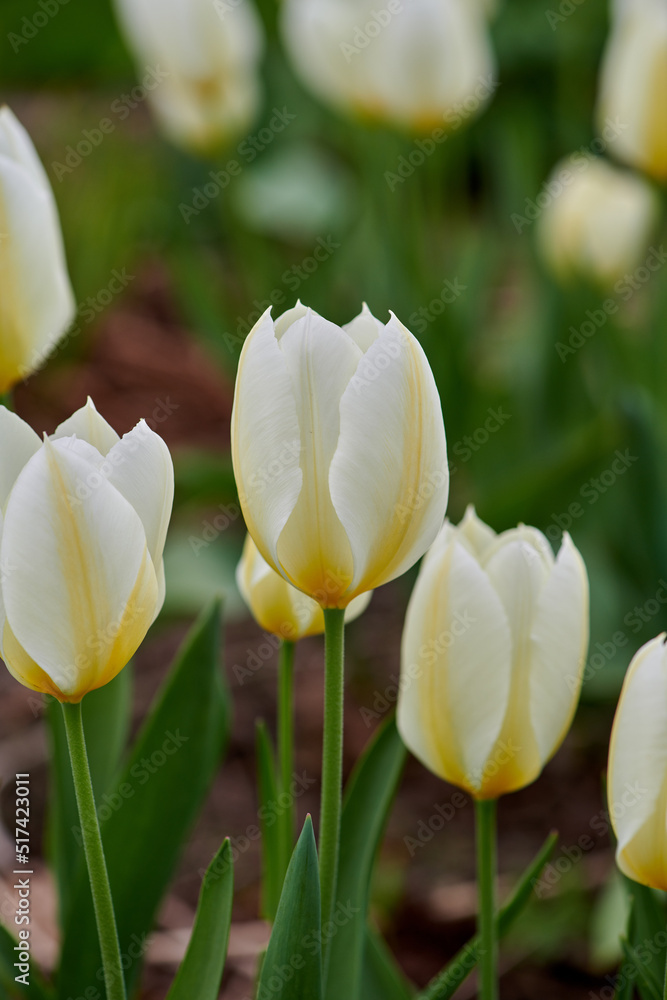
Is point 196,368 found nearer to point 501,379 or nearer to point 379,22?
point 501,379

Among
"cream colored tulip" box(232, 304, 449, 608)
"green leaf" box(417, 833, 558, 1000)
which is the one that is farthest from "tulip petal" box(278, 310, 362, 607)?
"green leaf" box(417, 833, 558, 1000)

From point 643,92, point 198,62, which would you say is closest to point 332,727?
point 643,92

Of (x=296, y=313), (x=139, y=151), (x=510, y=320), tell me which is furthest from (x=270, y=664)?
(x=139, y=151)

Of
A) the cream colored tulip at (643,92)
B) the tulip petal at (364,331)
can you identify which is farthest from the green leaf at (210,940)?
the cream colored tulip at (643,92)

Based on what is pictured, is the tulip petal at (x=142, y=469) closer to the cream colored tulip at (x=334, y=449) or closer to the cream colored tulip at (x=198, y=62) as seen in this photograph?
the cream colored tulip at (x=334, y=449)

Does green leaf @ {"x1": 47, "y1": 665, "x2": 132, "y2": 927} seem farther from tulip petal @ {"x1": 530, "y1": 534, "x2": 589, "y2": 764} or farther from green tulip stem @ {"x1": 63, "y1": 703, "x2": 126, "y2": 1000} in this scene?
tulip petal @ {"x1": 530, "y1": 534, "x2": 589, "y2": 764}

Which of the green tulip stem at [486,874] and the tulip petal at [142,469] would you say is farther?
the green tulip stem at [486,874]
